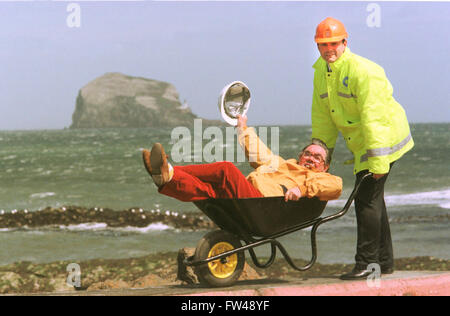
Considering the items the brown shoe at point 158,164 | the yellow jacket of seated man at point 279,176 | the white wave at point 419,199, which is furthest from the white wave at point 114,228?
Answer: the brown shoe at point 158,164

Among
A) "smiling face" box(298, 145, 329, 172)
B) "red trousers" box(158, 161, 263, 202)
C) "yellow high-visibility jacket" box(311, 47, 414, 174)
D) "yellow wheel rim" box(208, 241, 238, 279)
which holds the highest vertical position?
"yellow high-visibility jacket" box(311, 47, 414, 174)

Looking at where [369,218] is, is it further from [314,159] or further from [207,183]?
[207,183]

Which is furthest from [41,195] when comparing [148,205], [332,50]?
[332,50]

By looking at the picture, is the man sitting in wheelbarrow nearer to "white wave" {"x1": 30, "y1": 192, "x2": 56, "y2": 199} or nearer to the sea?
the sea

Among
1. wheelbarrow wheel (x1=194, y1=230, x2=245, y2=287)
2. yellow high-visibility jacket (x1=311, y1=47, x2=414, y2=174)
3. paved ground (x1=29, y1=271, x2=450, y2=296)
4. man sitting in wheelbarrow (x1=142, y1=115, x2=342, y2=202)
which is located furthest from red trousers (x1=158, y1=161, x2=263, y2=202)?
yellow high-visibility jacket (x1=311, y1=47, x2=414, y2=174)

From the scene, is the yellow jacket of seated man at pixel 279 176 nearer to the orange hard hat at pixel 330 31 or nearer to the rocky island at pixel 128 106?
the orange hard hat at pixel 330 31

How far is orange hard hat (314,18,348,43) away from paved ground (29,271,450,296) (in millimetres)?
1679

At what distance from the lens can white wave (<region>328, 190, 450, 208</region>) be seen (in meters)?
14.3

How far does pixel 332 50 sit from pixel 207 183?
1257mm

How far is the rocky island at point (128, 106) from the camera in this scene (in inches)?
3027

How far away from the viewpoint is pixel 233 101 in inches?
181

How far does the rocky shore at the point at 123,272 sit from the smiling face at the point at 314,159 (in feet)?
8.07

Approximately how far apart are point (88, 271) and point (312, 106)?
447 cm

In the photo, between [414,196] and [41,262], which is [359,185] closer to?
[41,262]
